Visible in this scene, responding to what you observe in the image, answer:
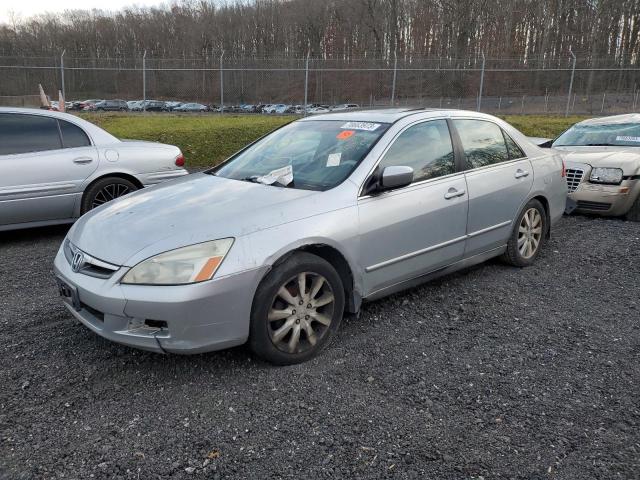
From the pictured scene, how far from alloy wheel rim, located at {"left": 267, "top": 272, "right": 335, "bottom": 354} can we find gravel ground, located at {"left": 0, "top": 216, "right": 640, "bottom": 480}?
0.16 m

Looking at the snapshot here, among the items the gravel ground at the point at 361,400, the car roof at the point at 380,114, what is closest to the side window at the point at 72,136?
the gravel ground at the point at 361,400

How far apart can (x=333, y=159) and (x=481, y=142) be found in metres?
1.58

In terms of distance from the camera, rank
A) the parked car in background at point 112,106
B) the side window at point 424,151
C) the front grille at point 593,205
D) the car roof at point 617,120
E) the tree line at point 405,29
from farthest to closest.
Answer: the tree line at point 405,29 → the parked car in background at point 112,106 → the car roof at point 617,120 → the front grille at point 593,205 → the side window at point 424,151

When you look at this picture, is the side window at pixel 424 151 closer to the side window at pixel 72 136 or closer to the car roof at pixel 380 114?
the car roof at pixel 380 114

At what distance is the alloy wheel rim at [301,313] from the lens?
10.1 feet

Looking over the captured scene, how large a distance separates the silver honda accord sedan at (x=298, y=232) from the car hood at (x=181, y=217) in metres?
0.01

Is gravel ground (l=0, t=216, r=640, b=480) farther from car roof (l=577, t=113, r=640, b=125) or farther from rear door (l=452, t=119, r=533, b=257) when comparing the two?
car roof (l=577, t=113, r=640, b=125)

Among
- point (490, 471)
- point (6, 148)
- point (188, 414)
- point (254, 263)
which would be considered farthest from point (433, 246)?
point (6, 148)

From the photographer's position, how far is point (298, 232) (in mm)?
3119

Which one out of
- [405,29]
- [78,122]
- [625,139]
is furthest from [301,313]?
[405,29]

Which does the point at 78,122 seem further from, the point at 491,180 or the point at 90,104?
the point at 90,104

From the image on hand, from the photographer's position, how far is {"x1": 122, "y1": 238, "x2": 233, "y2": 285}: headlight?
9.18 ft

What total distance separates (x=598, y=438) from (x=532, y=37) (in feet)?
120

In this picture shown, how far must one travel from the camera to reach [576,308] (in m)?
4.13
